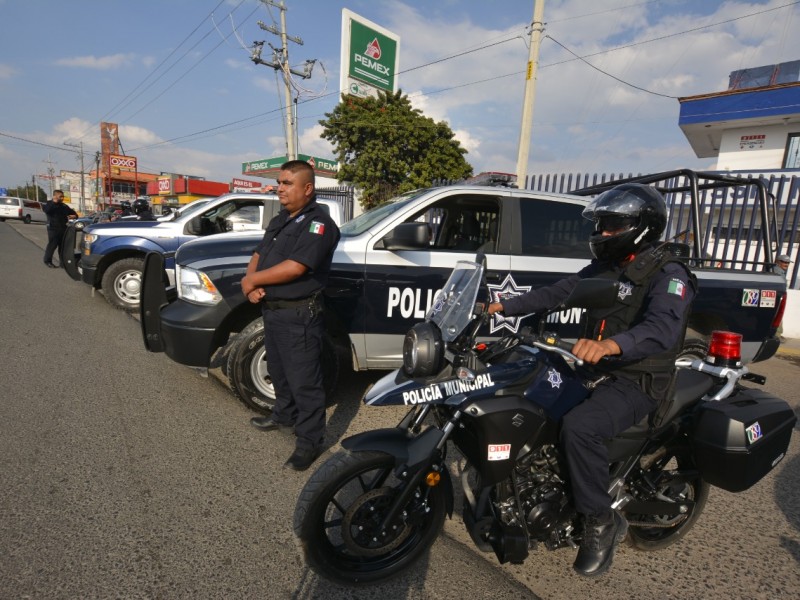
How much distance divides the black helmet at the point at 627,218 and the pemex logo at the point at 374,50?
19803mm

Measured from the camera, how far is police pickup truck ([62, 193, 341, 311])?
7.00 m

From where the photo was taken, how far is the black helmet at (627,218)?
1994 millimetres

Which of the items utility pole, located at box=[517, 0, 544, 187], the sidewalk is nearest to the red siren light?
the sidewalk

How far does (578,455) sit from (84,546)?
7.43 feet

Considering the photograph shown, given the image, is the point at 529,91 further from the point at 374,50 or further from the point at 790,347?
the point at 374,50

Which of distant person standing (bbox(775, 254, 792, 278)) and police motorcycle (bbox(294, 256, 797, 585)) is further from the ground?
distant person standing (bbox(775, 254, 792, 278))

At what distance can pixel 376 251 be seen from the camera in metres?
3.62

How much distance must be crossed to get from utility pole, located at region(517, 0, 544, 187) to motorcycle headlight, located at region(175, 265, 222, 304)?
26.3 ft

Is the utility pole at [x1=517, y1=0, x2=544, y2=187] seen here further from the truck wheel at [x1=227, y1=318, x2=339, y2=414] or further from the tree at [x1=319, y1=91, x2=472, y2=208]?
the truck wheel at [x1=227, y1=318, x2=339, y2=414]

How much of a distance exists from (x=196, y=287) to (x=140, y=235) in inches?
173

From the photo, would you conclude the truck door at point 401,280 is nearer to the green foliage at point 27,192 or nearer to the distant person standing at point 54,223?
the distant person standing at point 54,223

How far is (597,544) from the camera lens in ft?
6.50

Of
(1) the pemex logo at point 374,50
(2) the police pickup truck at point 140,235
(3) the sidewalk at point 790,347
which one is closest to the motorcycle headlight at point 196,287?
(2) the police pickup truck at point 140,235

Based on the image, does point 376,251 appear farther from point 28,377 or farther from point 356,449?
point 28,377
